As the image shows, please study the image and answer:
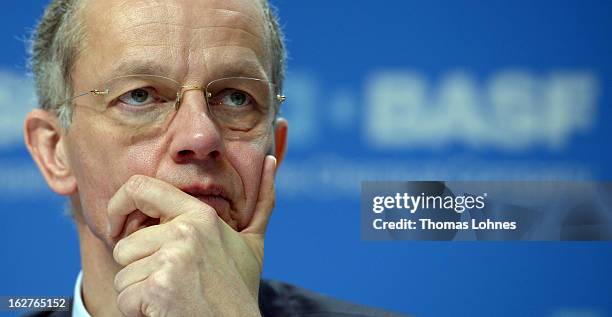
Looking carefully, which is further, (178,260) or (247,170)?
(247,170)

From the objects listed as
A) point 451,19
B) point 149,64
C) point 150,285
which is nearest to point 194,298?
point 150,285

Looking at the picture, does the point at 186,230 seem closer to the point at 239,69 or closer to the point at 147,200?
the point at 147,200

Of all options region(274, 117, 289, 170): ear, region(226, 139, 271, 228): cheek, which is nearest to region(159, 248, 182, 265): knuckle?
region(226, 139, 271, 228): cheek

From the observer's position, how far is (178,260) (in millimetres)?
1994

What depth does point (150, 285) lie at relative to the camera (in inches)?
78.1

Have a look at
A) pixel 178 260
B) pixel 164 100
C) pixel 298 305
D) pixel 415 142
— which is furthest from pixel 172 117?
pixel 415 142

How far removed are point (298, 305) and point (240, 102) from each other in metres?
0.76

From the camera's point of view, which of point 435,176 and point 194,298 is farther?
point 435,176

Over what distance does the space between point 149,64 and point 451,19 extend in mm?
1202

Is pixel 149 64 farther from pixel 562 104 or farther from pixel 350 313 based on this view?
pixel 562 104

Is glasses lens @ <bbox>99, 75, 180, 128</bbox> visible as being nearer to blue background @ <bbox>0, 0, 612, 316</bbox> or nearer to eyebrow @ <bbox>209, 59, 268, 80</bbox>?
eyebrow @ <bbox>209, 59, 268, 80</bbox>

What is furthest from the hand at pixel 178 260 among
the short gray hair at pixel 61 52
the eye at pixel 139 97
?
the short gray hair at pixel 61 52

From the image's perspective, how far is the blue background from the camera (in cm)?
296

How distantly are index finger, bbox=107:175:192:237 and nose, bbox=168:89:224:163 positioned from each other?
11cm
